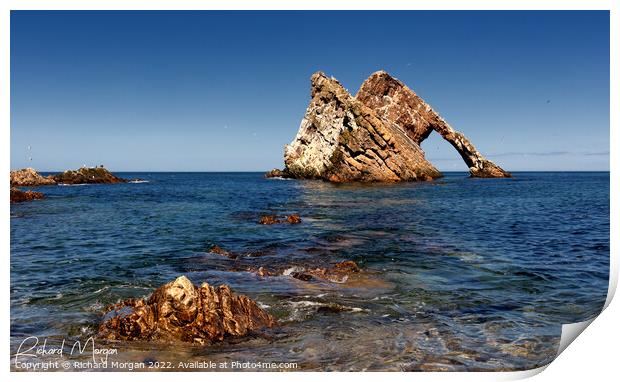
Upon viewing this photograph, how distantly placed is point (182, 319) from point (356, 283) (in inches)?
240

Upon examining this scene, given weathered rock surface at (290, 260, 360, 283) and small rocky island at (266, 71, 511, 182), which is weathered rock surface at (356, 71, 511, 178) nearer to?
small rocky island at (266, 71, 511, 182)

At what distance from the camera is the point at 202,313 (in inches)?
357

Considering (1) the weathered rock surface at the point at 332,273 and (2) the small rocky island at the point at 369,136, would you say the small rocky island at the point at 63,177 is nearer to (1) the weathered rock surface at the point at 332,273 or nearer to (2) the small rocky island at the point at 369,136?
(2) the small rocky island at the point at 369,136

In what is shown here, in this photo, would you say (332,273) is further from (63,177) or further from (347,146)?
(63,177)

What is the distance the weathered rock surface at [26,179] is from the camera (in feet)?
229

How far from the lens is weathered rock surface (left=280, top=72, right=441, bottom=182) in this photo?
269ft

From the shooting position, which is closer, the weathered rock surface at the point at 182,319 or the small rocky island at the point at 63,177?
the weathered rock surface at the point at 182,319

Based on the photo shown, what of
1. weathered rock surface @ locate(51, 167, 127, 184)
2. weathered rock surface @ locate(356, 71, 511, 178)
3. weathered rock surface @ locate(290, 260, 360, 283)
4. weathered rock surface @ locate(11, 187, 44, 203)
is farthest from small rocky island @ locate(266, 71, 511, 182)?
weathered rock surface @ locate(290, 260, 360, 283)

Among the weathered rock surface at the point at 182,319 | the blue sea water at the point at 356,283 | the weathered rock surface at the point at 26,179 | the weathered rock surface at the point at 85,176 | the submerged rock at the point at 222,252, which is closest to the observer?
the blue sea water at the point at 356,283

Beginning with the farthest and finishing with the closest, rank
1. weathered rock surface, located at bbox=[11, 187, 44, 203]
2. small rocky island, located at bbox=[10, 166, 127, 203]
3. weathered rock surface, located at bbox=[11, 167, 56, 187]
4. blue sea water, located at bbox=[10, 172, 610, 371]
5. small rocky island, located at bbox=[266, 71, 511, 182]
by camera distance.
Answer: small rocky island, located at bbox=[266, 71, 511, 182]
small rocky island, located at bbox=[10, 166, 127, 203]
weathered rock surface, located at bbox=[11, 167, 56, 187]
weathered rock surface, located at bbox=[11, 187, 44, 203]
blue sea water, located at bbox=[10, 172, 610, 371]

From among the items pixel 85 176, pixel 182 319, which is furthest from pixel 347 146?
pixel 182 319

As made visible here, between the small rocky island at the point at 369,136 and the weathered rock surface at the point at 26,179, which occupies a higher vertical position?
the small rocky island at the point at 369,136

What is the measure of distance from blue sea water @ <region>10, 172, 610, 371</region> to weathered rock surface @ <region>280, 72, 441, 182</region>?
55168mm

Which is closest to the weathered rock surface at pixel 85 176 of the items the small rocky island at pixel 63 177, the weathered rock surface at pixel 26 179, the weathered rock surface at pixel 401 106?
the small rocky island at pixel 63 177
